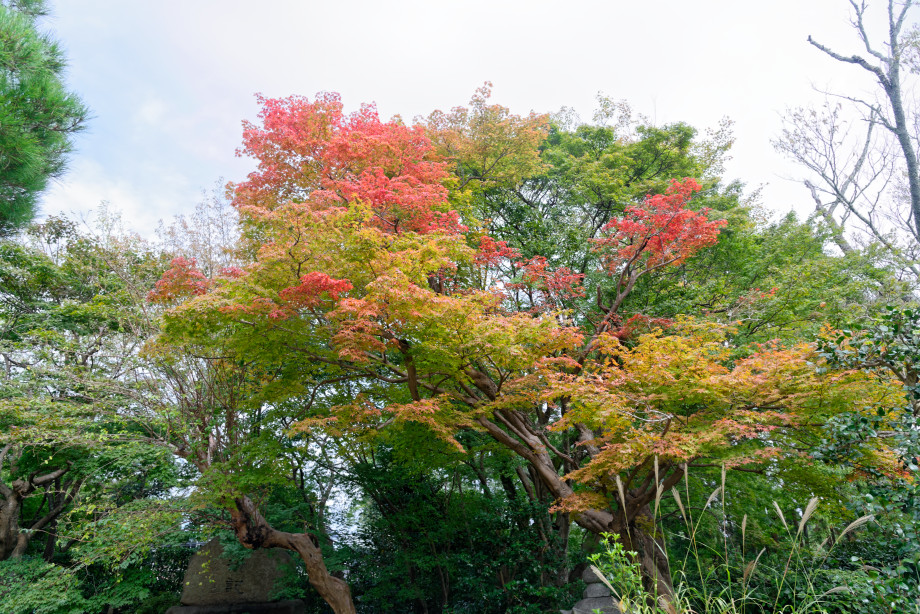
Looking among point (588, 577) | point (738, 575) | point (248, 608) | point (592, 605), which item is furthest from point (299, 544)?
point (738, 575)

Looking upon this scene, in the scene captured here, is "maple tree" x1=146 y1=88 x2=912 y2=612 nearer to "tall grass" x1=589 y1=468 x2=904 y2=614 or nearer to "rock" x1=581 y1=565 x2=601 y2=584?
"tall grass" x1=589 y1=468 x2=904 y2=614

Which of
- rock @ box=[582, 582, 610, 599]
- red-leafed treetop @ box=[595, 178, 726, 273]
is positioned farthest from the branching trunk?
red-leafed treetop @ box=[595, 178, 726, 273]

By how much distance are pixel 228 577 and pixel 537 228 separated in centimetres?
941

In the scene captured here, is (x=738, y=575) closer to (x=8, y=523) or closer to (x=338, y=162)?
(x=338, y=162)

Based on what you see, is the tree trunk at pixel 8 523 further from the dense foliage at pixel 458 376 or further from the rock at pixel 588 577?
the rock at pixel 588 577

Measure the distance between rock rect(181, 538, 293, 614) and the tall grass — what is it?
278 inches

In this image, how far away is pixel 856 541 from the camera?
23.5 ft

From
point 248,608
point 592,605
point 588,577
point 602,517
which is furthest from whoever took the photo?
point 248,608

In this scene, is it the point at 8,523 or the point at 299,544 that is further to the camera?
the point at 8,523

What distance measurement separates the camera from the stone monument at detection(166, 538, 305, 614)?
9.99 m

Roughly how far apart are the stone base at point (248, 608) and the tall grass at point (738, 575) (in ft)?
21.1

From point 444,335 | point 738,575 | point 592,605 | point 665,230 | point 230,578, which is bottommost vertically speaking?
point 592,605

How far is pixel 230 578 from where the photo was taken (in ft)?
34.0

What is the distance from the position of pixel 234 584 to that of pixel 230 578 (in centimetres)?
15
